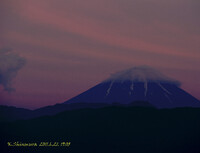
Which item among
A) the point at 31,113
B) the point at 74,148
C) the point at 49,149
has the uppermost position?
the point at 31,113

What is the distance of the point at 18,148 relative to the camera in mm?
Result: 9805

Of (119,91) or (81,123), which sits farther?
(119,91)

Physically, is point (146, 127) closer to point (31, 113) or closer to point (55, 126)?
point (55, 126)

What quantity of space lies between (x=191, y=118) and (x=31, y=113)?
9.41m

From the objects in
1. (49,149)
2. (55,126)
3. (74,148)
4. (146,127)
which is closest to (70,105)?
(55,126)

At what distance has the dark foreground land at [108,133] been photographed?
11.4m

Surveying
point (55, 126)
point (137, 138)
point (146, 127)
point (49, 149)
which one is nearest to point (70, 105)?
point (55, 126)

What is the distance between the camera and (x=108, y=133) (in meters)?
16.3

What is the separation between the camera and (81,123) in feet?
59.9

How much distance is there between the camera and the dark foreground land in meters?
11.4

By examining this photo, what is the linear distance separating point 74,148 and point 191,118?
23.9 feet

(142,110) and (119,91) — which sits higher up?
(119,91)

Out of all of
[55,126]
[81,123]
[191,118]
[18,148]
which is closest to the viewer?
[18,148]

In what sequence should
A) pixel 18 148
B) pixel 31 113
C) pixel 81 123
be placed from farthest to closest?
pixel 81 123
pixel 31 113
pixel 18 148
